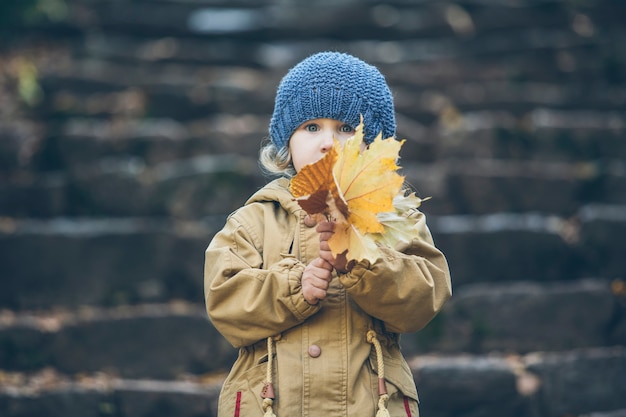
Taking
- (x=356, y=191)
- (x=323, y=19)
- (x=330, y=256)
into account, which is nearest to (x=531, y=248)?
(x=330, y=256)

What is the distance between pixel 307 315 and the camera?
258cm

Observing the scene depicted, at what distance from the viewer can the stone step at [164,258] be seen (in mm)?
5008

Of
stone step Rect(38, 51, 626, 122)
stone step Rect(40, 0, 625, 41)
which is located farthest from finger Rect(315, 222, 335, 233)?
stone step Rect(40, 0, 625, 41)

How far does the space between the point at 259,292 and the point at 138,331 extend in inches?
83.2

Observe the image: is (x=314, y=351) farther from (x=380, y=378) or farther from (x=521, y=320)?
(x=521, y=320)

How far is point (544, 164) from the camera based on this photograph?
20.5 feet

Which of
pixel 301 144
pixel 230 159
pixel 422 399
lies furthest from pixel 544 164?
pixel 301 144

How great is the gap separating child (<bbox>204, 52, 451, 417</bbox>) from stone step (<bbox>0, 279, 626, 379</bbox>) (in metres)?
1.81

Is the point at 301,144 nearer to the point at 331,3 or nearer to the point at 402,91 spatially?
the point at 402,91

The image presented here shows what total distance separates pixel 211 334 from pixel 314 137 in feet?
6.48

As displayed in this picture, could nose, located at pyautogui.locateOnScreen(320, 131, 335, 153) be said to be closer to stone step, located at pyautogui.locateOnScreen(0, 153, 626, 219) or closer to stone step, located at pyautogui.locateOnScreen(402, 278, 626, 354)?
stone step, located at pyautogui.locateOnScreen(402, 278, 626, 354)

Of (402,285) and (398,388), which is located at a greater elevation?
(402,285)

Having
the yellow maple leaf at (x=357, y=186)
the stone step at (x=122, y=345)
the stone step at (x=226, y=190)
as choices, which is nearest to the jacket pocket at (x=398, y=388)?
the yellow maple leaf at (x=357, y=186)

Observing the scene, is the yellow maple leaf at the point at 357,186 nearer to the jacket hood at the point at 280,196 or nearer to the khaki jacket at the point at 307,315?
the khaki jacket at the point at 307,315
